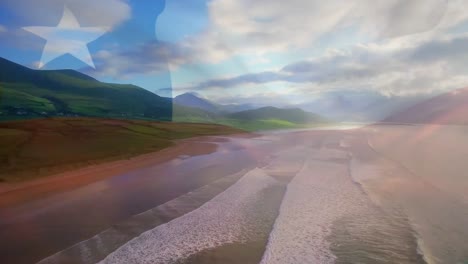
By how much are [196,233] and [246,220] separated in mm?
2794

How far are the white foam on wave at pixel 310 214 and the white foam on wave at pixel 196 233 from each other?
1.58 meters

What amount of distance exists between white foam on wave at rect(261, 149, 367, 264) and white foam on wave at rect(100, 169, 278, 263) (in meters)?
1.58

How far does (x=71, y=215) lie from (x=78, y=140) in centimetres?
3374

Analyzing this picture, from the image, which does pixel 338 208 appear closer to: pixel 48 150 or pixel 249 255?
pixel 249 255

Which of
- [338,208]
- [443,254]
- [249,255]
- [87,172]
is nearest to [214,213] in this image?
[249,255]

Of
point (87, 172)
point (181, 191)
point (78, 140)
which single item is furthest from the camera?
point (78, 140)

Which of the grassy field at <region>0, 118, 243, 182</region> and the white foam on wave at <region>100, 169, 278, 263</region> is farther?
the grassy field at <region>0, 118, 243, 182</region>

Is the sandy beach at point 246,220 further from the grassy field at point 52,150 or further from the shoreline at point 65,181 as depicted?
the grassy field at point 52,150

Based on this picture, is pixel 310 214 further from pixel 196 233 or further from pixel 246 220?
pixel 196 233

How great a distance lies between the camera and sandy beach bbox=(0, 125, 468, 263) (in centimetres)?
1097

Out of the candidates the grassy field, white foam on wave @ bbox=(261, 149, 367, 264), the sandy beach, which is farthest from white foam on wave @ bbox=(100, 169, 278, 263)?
the grassy field

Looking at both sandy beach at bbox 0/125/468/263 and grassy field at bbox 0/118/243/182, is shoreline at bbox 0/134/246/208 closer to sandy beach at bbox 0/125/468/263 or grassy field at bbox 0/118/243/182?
sandy beach at bbox 0/125/468/263

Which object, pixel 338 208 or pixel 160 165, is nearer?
pixel 338 208

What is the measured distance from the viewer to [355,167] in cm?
3206
